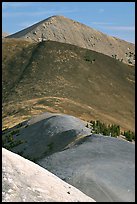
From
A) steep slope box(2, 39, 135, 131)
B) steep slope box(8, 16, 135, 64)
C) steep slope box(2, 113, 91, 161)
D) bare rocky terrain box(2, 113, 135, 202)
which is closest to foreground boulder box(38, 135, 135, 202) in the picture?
bare rocky terrain box(2, 113, 135, 202)

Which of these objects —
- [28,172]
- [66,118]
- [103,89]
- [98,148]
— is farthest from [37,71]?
[28,172]

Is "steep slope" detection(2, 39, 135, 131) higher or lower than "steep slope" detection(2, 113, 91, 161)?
lower

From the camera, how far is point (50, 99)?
5091cm

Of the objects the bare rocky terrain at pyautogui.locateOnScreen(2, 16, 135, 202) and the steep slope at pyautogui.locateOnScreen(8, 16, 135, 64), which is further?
the steep slope at pyautogui.locateOnScreen(8, 16, 135, 64)

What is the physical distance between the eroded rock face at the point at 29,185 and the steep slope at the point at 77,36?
6001 inches

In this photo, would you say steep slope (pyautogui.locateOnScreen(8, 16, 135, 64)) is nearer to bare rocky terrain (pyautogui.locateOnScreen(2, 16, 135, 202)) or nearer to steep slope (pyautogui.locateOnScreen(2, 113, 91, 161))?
bare rocky terrain (pyautogui.locateOnScreen(2, 16, 135, 202))

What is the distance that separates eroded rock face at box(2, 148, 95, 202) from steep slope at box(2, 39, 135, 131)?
3037cm

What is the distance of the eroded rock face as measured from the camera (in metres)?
10.6

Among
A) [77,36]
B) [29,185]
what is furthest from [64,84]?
[77,36]

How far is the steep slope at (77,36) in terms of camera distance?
546 feet

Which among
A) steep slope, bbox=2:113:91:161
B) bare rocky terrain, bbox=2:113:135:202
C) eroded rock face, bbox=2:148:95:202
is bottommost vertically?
steep slope, bbox=2:113:91:161

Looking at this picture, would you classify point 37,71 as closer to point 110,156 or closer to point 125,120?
point 125,120

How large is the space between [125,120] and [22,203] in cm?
4557

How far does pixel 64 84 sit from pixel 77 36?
109724 mm
